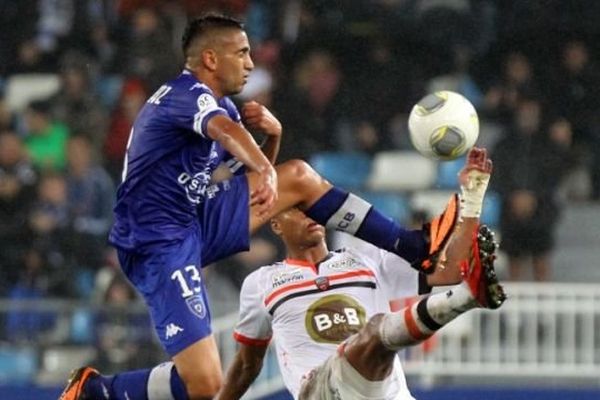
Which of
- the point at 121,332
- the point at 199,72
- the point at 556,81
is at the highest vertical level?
the point at 199,72

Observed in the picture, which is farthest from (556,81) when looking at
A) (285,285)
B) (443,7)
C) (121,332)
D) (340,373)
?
(340,373)

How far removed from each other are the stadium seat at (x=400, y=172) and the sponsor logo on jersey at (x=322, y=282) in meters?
5.03

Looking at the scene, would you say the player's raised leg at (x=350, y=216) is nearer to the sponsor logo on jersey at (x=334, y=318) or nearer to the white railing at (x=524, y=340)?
the sponsor logo on jersey at (x=334, y=318)

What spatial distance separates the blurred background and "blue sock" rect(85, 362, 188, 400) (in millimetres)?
3292

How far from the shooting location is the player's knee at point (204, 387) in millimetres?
8180

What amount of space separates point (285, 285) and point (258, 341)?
273 mm

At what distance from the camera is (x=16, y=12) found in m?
15.0

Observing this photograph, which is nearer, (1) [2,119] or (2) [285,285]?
(2) [285,285]

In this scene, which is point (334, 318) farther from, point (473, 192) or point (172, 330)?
point (473, 192)

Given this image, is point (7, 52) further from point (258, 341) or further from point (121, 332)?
point (258, 341)

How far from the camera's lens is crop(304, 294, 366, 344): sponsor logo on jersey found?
8.28 m

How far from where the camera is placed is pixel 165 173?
322 inches

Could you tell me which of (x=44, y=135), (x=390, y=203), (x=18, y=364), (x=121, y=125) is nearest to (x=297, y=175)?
(x=18, y=364)

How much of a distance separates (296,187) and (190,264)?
1.85 ft
